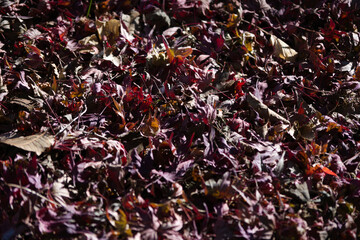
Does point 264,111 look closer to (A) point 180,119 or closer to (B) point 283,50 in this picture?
(A) point 180,119

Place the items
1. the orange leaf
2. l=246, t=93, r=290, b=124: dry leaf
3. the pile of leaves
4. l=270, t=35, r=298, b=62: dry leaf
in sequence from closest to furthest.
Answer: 1. the pile of leaves
2. the orange leaf
3. l=246, t=93, r=290, b=124: dry leaf
4. l=270, t=35, r=298, b=62: dry leaf

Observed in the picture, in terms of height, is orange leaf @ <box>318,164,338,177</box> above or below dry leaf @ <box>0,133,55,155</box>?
below

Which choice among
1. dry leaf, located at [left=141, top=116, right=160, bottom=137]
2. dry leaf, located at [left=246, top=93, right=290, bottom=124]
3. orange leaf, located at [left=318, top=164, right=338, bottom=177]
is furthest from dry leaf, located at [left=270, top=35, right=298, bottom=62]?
dry leaf, located at [left=141, top=116, right=160, bottom=137]

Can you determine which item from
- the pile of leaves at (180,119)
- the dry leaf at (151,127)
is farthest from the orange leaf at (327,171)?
the dry leaf at (151,127)

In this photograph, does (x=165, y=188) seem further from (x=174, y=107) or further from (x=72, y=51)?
(x=72, y=51)

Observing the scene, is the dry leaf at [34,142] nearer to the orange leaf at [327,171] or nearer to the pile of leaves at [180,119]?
the pile of leaves at [180,119]

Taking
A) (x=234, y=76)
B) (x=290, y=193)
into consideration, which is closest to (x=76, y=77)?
(x=234, y=76)

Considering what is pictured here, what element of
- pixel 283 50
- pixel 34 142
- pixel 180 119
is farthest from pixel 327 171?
pixel 34 142

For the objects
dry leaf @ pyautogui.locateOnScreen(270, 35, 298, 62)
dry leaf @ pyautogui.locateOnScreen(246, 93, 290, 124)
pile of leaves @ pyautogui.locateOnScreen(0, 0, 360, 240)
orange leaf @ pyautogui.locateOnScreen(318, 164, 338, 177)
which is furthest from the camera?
dry leaf @ pyautogui.locateOnScreen(270, 35, 298, 62)

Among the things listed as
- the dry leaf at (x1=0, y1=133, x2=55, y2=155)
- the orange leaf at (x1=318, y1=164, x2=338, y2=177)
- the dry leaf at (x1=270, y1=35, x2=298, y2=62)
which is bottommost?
the orange leaf at (x1=318, y1=164, x2=338, y2=177)

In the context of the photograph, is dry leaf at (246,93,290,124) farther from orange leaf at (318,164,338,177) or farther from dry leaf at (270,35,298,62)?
dry leaf at (270,35,298,62)
